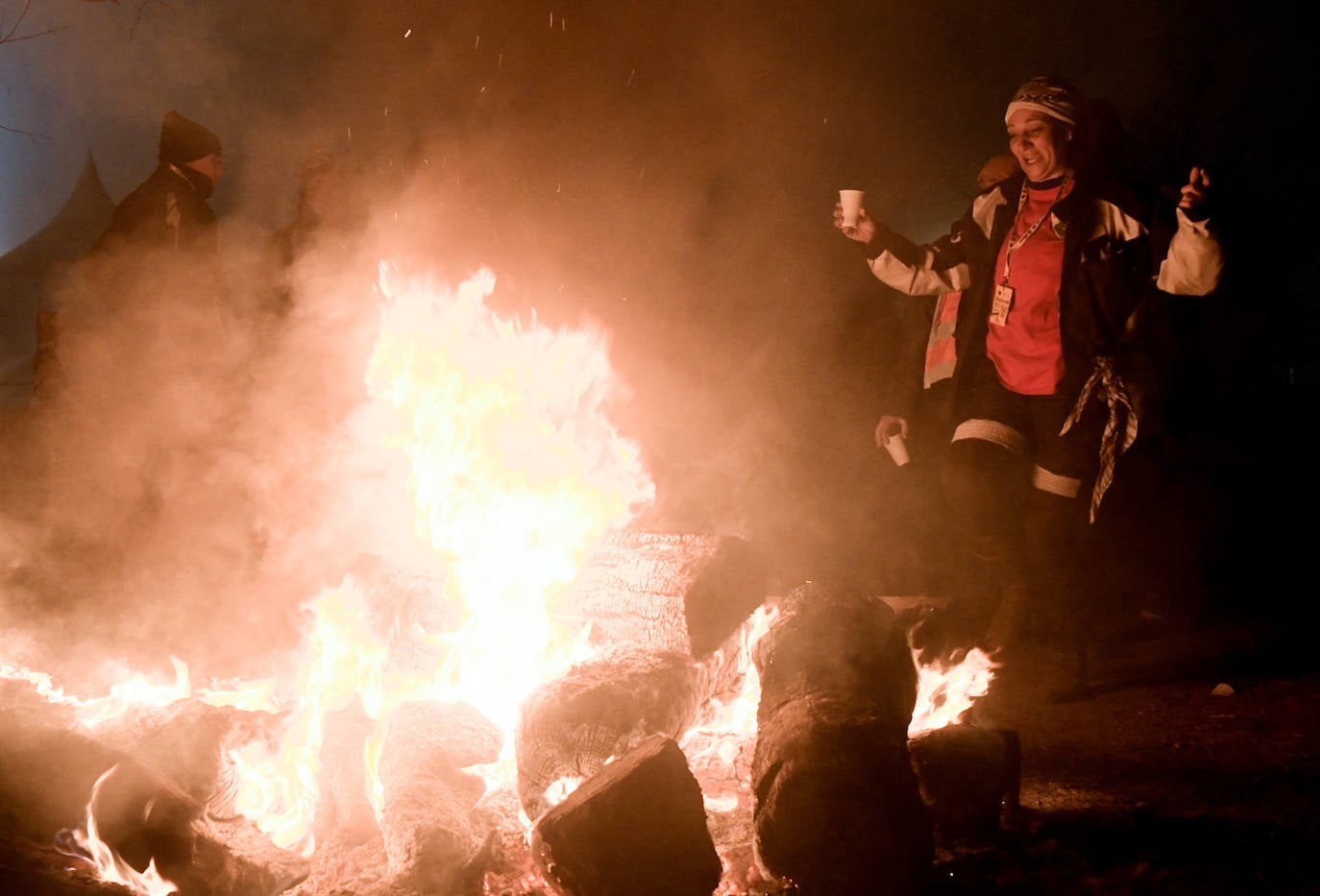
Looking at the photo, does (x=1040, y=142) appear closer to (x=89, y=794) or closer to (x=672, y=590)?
(x=672, y=590)

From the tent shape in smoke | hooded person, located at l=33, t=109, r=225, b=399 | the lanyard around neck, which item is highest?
the tent shape in smoke

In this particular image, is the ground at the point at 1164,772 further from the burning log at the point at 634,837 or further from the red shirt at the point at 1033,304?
the red shirt at the point at 1033,304

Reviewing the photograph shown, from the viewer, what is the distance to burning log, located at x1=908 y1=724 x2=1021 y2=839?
105 inches

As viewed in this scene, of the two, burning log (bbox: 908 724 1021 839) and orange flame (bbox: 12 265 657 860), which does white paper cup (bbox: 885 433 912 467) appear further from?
burning log (bbox: 908 724 1021 839)

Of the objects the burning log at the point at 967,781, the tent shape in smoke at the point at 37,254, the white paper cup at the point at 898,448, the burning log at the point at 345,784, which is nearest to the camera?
the burning log at the point at 967,781

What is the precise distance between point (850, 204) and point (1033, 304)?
975 mm

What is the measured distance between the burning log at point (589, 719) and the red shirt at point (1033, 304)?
216 centimetres

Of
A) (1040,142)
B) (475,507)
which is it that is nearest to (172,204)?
(475,507)

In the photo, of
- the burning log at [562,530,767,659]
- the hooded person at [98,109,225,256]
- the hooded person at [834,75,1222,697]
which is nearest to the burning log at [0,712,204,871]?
the burning log at [562,530,767,659]

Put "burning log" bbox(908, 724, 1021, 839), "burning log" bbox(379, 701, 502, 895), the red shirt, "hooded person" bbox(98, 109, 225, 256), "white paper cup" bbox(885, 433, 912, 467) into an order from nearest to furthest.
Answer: "burning log" bbox(379, 701, 502, 895) < "burning log" bbox(908, 724, 1021, 839) < the red shirt < "white paper cup" bbox(885, 433, 912, 467) < "hooded person" bbox(98, 109, 225, 256)

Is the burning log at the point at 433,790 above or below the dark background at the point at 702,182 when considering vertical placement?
below

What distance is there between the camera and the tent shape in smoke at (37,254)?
13.5 m

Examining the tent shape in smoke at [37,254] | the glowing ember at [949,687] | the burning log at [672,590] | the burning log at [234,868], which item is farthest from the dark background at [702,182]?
the tent shape in smoke at [37,254]

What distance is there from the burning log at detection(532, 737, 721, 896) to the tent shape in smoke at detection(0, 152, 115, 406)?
1508cm
